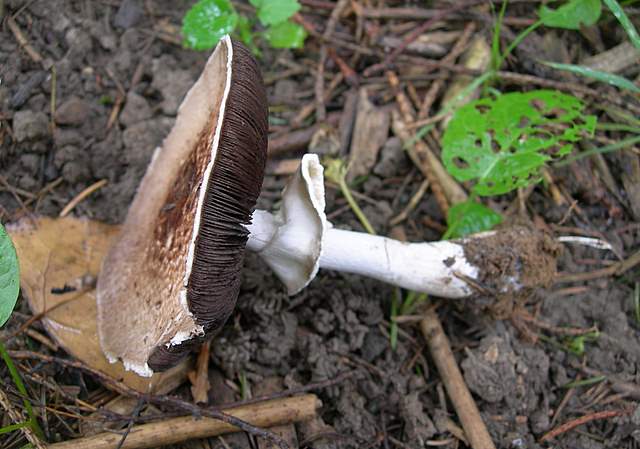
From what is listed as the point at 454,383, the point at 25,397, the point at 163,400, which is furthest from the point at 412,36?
the point at 25,397

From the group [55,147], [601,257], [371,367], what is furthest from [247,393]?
[601,257]

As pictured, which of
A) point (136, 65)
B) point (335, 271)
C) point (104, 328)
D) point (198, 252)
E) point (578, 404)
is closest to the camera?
point (198, 252)

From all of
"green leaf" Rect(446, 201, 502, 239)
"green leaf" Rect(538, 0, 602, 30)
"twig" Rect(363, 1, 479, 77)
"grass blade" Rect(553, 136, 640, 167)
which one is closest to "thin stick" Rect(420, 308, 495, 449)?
"green leaf" Rect(446, 201, 502, 239)

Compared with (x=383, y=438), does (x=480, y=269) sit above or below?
above

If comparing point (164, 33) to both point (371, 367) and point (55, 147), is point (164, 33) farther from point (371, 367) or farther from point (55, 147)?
point (371, 367)

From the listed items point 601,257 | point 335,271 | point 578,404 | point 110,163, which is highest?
point 110,163

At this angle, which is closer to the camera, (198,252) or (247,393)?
(198,252)

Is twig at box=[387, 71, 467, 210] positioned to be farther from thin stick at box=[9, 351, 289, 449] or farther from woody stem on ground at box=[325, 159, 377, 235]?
thin stick at box=[9, 351, 289, 449]

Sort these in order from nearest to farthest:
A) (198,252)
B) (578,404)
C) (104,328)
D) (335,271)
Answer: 1. (198,252)
2. (104,328)
3. (578,404)
4. (335,271)
